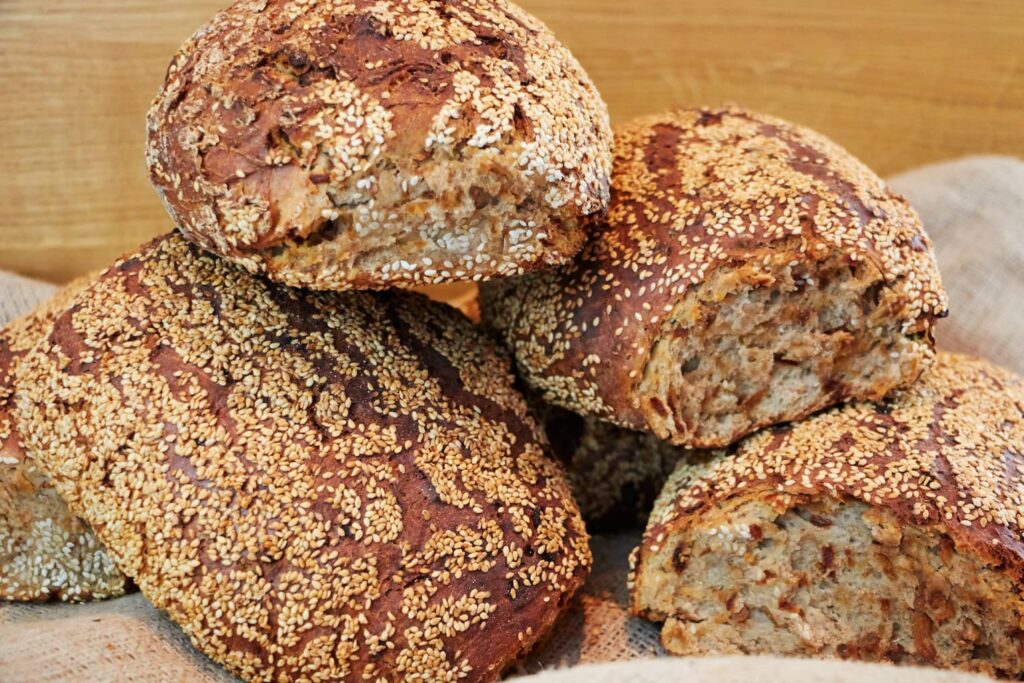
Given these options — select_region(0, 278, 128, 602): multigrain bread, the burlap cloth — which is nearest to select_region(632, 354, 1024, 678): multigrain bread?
the burlap cloth

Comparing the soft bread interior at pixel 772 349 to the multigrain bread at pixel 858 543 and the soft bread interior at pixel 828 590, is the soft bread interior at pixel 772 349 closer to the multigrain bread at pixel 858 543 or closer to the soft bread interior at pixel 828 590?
the multigrain bread at pixel 858 543

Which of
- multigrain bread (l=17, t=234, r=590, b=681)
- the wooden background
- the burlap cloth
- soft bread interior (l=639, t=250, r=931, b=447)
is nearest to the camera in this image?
the burlap cloth

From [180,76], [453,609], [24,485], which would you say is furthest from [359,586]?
[180,76]

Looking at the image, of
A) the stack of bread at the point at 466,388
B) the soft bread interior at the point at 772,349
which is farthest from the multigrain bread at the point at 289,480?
the soft bread interior at the point at 772,349

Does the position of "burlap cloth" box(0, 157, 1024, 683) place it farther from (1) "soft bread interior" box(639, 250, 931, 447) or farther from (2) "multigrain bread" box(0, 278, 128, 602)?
(1) "soft bread interior" box(639, 250, 931, 447)

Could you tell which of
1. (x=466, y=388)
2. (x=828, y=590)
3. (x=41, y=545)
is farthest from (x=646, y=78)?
(x=41, y=545)

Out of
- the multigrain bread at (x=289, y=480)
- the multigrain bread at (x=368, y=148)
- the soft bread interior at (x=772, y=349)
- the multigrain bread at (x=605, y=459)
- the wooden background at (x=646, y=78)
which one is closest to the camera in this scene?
the multigrain bread at (x=368, y=148)

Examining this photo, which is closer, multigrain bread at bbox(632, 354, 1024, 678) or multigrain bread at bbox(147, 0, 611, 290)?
multigrain bread at bbox(147, 0, 611, 290)
